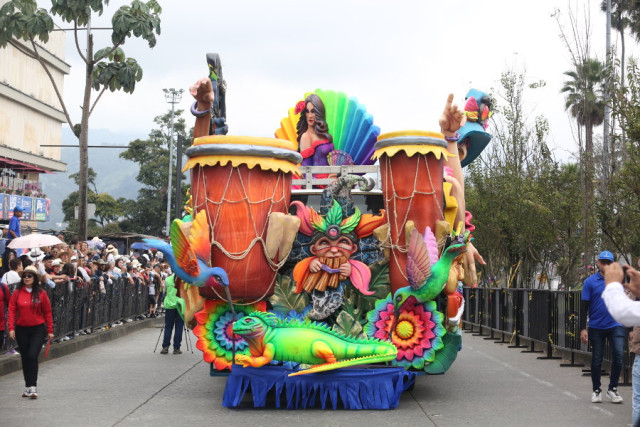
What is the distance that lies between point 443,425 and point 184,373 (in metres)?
5.85

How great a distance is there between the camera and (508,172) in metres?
A: 25.2

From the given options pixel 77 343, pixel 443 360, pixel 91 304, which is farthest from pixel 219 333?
pixel 91 304

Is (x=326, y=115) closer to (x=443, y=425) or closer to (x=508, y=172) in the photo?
(x=443, y=425)

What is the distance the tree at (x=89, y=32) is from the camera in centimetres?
2406

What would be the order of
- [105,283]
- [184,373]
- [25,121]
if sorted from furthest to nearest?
[25,121]
[105,283]
[184,373]

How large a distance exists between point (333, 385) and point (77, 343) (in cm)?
906

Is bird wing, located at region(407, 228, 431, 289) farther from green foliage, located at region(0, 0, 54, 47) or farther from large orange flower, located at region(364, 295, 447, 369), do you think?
green foliage, located at region(0, 0, 54, 47)

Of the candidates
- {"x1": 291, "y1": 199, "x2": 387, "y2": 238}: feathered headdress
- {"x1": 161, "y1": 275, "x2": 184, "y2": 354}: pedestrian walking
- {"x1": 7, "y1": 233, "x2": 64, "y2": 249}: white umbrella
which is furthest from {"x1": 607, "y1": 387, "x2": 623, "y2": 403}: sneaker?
{"x1": 7, "y1": 233, "x2": 64, "y2": 249}: white umbrella

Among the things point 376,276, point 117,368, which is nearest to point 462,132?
point 376,276

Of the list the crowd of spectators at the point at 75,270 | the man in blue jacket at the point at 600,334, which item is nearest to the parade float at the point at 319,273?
the man in blue jacket at the point at 600,334

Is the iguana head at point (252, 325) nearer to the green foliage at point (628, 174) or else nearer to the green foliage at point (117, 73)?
the green foliage at point (628, 174)

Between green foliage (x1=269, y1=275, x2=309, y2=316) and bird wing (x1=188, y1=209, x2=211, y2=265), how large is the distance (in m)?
1.08

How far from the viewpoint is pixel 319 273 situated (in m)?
9.95

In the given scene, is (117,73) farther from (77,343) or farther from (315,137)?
(315,137)
